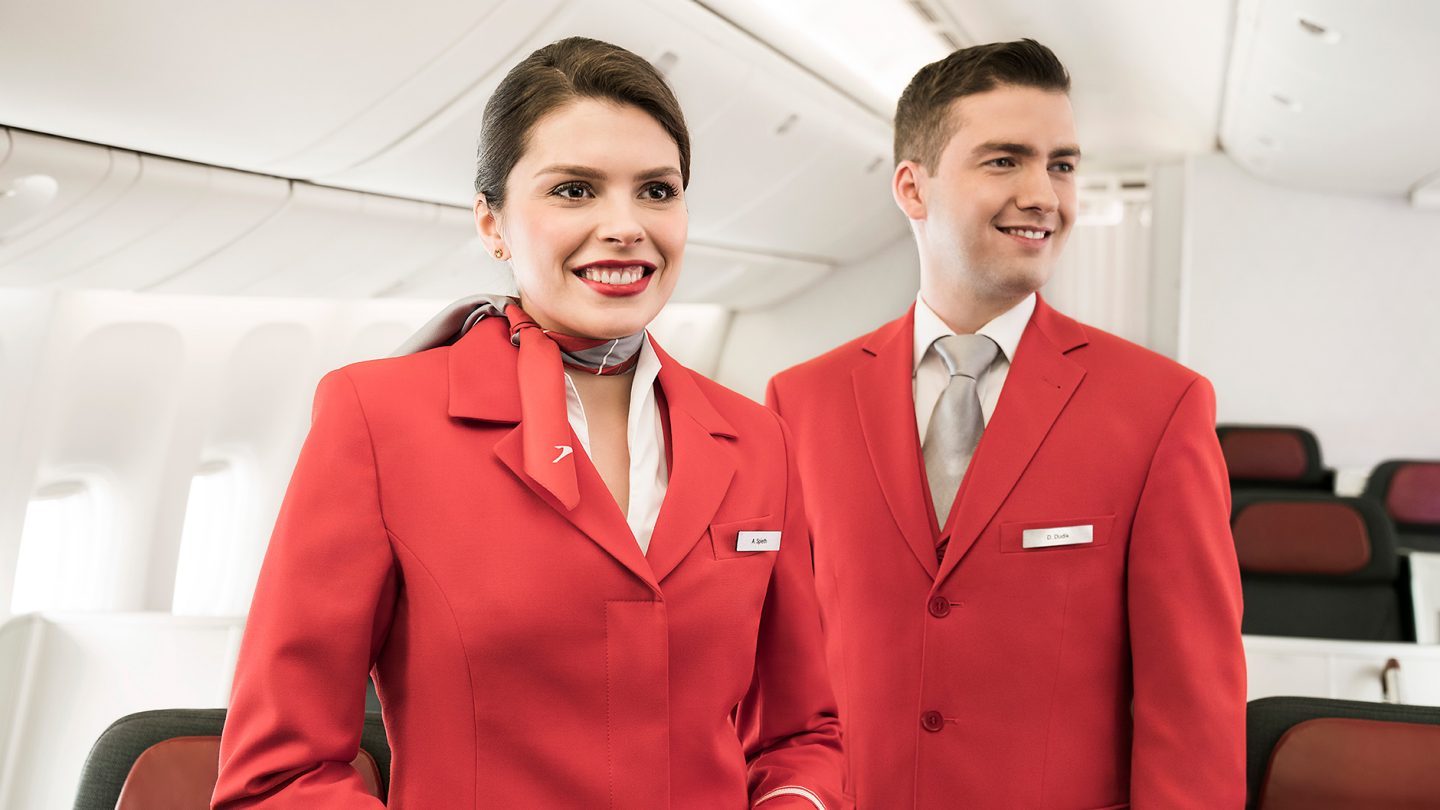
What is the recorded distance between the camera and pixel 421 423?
1239 millimetres

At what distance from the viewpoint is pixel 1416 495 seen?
7.31 m

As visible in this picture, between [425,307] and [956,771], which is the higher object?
[425,307]

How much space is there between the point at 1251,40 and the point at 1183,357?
5.48 metres

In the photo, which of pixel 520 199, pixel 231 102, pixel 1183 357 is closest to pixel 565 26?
pixel 231 102

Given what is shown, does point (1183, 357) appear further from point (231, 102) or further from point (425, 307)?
point (231, 102)

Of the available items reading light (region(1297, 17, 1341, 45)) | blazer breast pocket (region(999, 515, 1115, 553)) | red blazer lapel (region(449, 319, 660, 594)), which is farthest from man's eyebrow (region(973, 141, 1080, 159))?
reading light (region(1297, 17, 1341, 45))

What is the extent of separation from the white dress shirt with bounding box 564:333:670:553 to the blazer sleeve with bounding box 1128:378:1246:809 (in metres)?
0.73

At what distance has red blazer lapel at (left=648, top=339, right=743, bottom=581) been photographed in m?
1.29

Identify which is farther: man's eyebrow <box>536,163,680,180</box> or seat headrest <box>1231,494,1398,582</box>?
seat headrest <box>1231,494,1398,582</box>

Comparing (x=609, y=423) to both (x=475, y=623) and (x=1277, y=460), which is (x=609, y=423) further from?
(x=1277, y=460)

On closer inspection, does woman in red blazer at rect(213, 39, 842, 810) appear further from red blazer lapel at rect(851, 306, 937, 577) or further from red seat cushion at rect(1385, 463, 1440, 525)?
red seat cushion at rect(1385, 463, 1440, 525)

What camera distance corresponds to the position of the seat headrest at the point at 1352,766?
6.82ft

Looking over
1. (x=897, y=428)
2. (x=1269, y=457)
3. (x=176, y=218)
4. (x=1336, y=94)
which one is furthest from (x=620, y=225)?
(x=1269, y=457)

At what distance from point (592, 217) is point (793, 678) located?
591 millimetres
